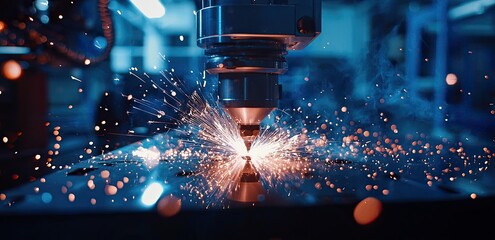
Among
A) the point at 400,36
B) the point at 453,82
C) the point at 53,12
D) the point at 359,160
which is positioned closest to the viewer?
the point at 359,160

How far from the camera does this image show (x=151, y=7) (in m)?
1.16

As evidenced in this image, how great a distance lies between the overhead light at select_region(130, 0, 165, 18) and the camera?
1.15 meters

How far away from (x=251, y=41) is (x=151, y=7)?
23.3 inches

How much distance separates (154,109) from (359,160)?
53 cm

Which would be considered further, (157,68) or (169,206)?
(157,68)

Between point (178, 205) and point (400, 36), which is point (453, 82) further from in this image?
point (178, 205)

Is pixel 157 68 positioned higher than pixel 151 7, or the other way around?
pixel 151 7

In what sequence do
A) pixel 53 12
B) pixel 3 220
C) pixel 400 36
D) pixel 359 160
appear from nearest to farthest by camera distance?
pixel 3 220, pixel 359 160, pixel 53 12, pixel 400 36

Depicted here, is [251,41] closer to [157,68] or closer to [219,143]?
[219,143]

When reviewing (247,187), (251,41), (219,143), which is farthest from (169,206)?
(219,143)

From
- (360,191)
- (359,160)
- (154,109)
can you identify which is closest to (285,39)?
(360,191)

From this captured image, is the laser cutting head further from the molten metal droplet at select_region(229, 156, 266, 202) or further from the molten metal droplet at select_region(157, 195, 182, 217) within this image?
the molten metal droplet at select_region(157, 195, 182, 217)

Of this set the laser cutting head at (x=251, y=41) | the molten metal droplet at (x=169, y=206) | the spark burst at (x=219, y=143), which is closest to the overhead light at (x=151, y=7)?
the spark burst at (x=219, y=143)

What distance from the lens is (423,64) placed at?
4.49ft
